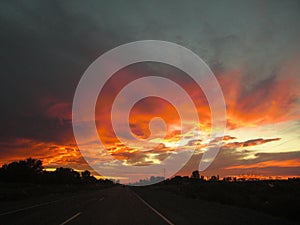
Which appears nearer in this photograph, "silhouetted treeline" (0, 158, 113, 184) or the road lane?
the road lane

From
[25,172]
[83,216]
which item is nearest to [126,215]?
[83,216]

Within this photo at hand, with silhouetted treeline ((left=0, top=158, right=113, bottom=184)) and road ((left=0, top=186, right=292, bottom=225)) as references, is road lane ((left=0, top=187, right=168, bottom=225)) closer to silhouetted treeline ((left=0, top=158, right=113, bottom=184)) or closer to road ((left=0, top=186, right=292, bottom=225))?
road ((left=0, top=186, right=292, bottom=225))

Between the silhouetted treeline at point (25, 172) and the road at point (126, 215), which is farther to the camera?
the silhouetted treeline at point (25, 172)

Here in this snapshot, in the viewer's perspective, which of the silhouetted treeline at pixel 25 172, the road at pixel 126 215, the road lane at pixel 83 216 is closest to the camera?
the road lane at pixel 83 216

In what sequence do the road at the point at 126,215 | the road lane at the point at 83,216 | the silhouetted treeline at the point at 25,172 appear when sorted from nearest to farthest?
1. the road lane at the point at 83,216
2. the road at the point at 126,215
3. the silhouetted treeline at the point at 25,172

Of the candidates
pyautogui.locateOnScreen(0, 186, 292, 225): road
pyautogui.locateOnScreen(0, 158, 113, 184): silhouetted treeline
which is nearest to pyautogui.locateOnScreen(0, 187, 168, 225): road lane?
pyautogui.locateOnScreen(0, 186, 292, 225): road

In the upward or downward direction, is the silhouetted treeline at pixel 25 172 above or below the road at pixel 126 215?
above

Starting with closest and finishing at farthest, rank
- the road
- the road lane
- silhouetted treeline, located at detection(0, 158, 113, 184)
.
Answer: the road lane
the road
silhouetted treeline, located at detection(0, 158, 113, 184)

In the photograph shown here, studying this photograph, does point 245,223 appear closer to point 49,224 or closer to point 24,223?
point 49,224

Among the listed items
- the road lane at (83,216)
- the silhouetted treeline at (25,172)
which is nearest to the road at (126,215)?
the road lane at (83,216)

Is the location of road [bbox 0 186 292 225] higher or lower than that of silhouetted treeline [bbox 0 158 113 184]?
lower

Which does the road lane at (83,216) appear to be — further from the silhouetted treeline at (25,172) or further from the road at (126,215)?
the silhouetted treeline at (25,172)

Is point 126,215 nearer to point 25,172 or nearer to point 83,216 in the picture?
point 83,216

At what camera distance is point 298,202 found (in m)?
15.7
